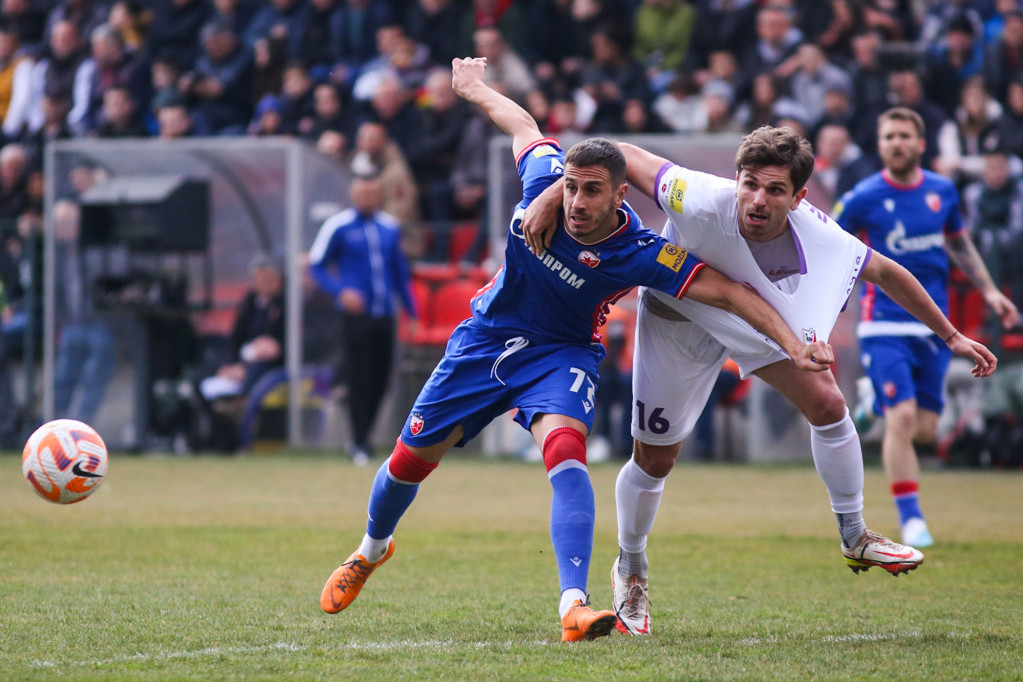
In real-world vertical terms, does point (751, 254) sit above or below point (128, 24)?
below

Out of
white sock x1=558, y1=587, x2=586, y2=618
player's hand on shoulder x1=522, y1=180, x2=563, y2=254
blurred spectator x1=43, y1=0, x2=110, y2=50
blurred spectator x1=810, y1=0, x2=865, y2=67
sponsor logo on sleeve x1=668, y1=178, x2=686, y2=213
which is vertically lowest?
white sock x1=558, y1=587, x2=586, y2=618

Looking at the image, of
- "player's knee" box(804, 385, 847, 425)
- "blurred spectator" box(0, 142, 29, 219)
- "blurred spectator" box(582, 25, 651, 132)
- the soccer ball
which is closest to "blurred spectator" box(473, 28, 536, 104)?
"blurred spectator" box(582, 25, 651, 132)

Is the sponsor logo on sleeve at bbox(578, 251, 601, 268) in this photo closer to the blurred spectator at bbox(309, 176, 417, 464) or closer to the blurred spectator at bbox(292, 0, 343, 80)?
the blurred spectator at bbox(309, 176, 417, 464)

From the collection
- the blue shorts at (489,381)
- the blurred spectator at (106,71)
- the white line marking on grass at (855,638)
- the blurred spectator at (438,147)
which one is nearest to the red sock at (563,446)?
the blue shorts at (489,381)

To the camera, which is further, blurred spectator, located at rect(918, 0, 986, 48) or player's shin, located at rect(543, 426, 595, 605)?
blurred spectator, located at rect(918, 0, 986, 48)

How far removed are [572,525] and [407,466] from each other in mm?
904

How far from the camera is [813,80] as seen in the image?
15812mm

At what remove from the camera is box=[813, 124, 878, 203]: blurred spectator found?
14.2 m

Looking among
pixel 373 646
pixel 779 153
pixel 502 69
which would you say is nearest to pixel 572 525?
pixel 373 646

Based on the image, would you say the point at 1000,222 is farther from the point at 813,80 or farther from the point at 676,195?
the point at 676,195

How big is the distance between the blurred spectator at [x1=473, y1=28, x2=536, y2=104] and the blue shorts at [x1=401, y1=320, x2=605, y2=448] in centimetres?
1069

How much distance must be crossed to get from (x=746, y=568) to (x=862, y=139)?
858cm

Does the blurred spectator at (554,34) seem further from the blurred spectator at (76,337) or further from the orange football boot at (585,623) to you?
the orange football boot at (585,623)

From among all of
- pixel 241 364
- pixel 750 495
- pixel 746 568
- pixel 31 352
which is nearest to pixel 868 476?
pixel 750 495
